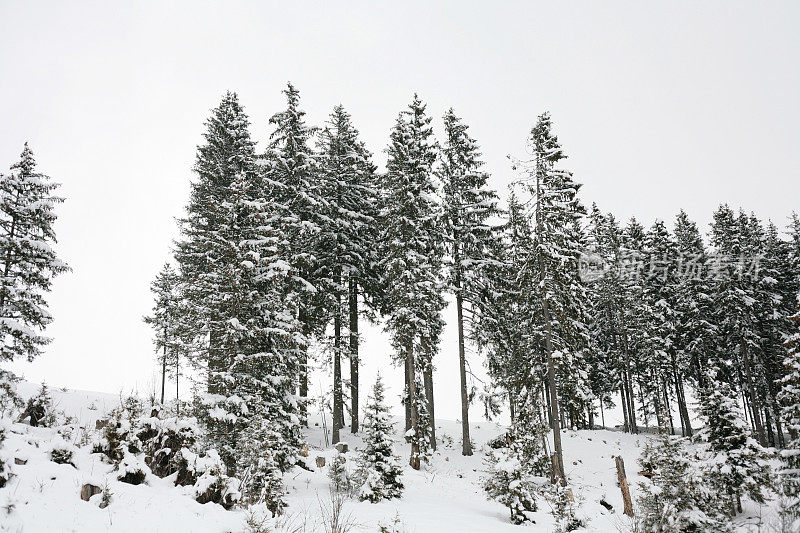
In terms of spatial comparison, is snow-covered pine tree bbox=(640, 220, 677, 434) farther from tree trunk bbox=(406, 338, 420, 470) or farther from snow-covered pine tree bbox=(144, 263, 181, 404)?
snow-covered pine tree bbox=(144, 263, 181, 404)

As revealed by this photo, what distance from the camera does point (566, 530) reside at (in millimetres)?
11688

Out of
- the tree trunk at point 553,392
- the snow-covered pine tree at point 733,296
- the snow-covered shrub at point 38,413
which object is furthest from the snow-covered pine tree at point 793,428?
the snow-covered shrub at point 38,413

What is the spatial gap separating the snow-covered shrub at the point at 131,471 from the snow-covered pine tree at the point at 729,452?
17690 millimetres

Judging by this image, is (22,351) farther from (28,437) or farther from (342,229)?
(342,229)

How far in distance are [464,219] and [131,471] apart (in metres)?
19.6

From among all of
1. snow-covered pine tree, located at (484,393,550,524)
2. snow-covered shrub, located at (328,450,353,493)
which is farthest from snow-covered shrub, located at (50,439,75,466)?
snow-covered pine tree, located at (484,393,550,524)

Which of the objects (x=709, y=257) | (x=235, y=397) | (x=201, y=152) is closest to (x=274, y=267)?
(x=235, y=397)

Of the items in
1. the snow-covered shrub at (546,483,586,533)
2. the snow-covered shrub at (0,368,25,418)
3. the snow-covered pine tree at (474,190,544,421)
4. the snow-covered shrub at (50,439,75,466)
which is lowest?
the snow-covered shrub at (546,483,586,533)

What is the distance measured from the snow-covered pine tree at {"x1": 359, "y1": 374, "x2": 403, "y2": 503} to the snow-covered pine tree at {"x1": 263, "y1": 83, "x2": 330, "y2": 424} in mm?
6641

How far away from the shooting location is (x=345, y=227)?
2375 cm

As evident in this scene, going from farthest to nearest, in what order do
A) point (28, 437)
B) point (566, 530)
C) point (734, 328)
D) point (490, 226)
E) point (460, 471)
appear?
1. point (734, 328)
2. point (490, 226)
3. point (460, 471)
4. point (566, 530)
5. point (28, 437)

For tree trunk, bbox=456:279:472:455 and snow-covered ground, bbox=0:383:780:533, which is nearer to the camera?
snow-covered ground, bbox=0:383:780:533

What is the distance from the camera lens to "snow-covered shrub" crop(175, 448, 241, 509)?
881 cm

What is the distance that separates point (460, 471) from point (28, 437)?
56.9 feet
